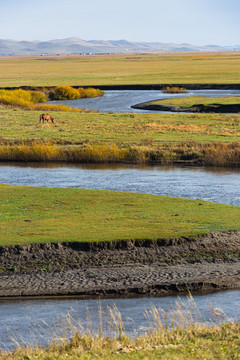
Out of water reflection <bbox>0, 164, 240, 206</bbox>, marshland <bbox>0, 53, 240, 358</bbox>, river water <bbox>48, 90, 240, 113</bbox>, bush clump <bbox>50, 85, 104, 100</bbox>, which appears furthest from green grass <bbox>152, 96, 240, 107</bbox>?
marshland <bbox>0, 53, 240, 358</bbox>

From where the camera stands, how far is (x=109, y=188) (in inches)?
1114

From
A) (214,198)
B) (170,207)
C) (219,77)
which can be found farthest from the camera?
(219,77)

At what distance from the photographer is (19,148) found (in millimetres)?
38688

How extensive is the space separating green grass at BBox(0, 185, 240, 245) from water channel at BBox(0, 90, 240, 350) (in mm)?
3104

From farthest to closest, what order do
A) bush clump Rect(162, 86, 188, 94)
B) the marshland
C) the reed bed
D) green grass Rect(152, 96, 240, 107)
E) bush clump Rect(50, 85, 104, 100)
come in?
bush clump Rect(162, 86, 188, 94), bush clump Rect(50, 85, 104, 100), the reed bed, green grass Rect(152, 96, 240, 107), the marshland

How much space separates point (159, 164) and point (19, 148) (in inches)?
398

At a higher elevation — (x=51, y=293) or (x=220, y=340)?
(x=220, y=340)

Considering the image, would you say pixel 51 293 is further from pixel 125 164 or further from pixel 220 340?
pixel 125 164

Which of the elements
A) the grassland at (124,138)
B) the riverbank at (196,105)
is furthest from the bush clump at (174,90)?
the grassland at (124,138)

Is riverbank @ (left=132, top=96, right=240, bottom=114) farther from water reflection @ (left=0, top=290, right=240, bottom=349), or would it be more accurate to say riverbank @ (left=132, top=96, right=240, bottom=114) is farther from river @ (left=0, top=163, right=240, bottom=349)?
water reflection @ (left=0, top=290, right=240, bottom=349)

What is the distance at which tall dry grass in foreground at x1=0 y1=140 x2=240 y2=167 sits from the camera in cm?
3591

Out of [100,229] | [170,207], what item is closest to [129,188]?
[170,207]

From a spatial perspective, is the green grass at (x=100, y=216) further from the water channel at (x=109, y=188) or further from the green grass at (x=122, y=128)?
the green grass at (x=122, y=128)

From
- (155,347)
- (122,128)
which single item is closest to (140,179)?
(122,128)
